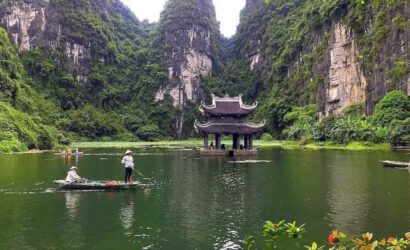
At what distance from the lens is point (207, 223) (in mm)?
16047

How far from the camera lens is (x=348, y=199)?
20.6 metres

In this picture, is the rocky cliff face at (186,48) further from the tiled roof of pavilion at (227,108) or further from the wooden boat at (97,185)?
the wooden boat at (97,185)

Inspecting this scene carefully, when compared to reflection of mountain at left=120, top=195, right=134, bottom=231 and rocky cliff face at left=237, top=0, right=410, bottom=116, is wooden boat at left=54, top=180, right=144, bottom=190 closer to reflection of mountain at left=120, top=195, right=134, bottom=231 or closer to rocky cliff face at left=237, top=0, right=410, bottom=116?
reflection of mountain at left=120, top=195, right=134, bottom=231

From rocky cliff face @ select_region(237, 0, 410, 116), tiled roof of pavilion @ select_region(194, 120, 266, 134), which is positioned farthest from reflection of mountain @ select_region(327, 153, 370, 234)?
rocky cliff face @ select_region(237, 0, 410, 116)

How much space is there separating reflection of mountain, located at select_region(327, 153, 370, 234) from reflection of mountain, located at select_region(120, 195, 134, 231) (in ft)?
21.7

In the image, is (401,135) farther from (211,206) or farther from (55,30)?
(55,30)

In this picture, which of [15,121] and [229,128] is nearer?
[229,128]

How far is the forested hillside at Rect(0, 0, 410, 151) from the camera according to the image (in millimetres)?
79125

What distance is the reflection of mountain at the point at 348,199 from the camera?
15.7m

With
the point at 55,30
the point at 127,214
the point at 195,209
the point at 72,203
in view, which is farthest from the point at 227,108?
the point at 55,30

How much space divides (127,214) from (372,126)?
57.0 metres

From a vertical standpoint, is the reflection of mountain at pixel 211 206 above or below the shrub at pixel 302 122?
below

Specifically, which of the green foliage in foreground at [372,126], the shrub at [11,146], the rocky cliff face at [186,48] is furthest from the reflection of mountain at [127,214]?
the rocky cliff face at [186,48]

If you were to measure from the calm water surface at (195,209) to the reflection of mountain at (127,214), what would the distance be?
0.04m
